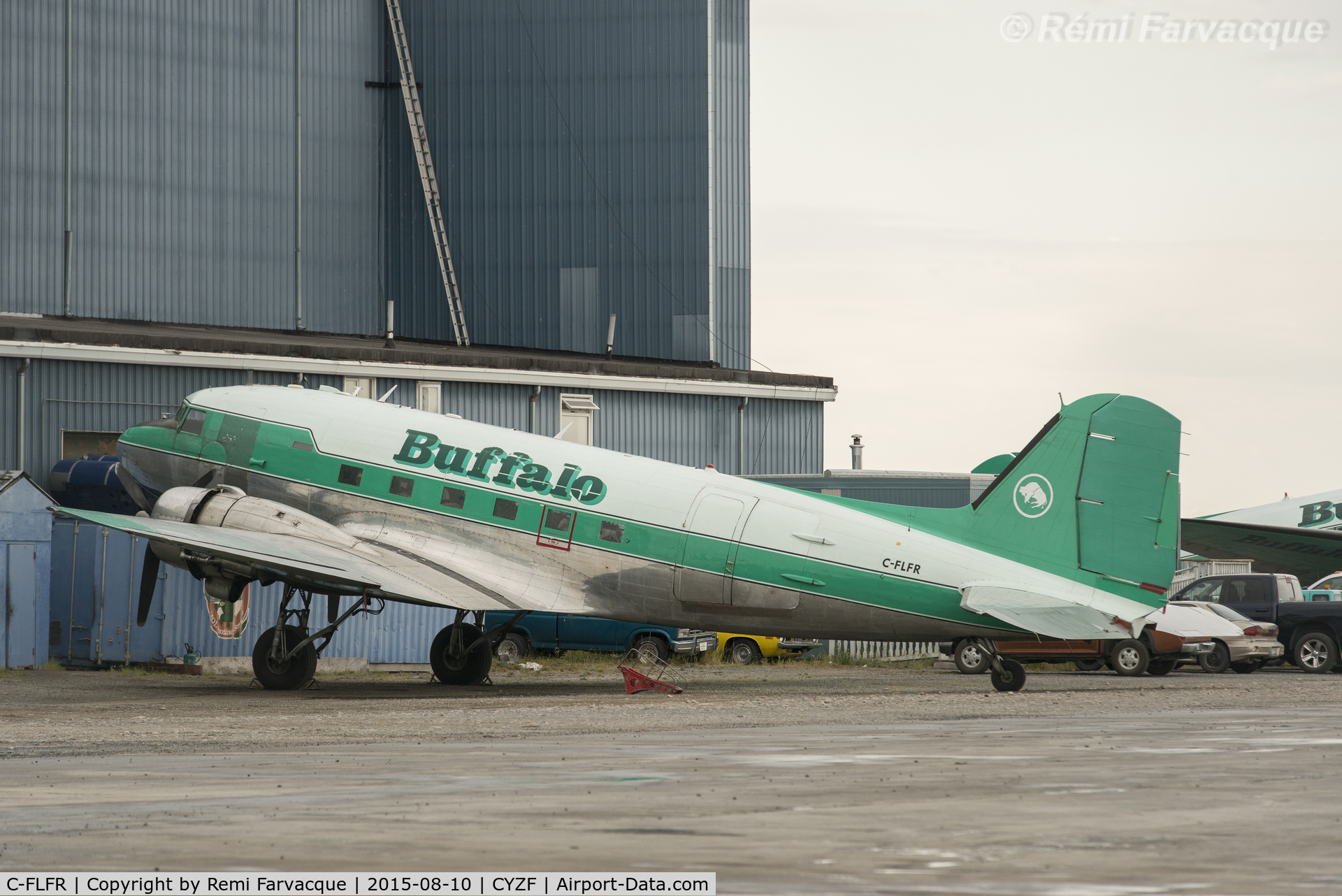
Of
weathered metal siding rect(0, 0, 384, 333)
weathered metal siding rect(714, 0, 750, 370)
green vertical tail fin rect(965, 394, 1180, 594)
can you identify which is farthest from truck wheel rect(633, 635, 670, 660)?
weathered metal siding rect(0, 0, 384, 333)

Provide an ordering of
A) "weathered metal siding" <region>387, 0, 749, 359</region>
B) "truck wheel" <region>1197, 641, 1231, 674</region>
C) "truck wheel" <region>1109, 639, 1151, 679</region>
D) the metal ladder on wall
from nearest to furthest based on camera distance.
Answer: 1. "truck wheel" <region>1109, 639, 1151, 679</region>
2. "truck wheel" <region>1197, 641, 1231, 674</region>
3. "weathered metal siding" <region>387, 0, 749, 359</region>
4. the metal ladder on wall

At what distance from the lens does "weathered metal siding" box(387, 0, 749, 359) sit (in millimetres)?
45250

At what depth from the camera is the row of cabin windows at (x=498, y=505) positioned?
21141 mm

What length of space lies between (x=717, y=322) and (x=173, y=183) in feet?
56.4

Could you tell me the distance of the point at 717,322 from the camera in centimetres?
4572

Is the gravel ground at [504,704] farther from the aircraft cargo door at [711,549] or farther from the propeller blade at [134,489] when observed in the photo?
the propeller blade at [134,489]

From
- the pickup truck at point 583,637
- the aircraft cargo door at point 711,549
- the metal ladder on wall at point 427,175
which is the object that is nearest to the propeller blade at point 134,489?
the pickup truck at point 583,637

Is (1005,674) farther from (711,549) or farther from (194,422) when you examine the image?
(194,422)

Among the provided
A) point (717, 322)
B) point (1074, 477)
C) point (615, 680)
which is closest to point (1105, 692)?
point (1074, 477)

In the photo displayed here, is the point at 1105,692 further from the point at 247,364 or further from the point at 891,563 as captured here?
the point at 247,364

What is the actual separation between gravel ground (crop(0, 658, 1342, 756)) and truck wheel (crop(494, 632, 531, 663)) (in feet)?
12.4

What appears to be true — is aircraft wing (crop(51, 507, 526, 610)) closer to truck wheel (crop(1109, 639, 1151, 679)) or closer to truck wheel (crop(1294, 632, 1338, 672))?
truck wheel (crop(1109, 639, 1151, 679))

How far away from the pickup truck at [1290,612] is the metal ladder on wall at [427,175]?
2471 cm

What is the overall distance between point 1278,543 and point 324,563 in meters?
31.1
